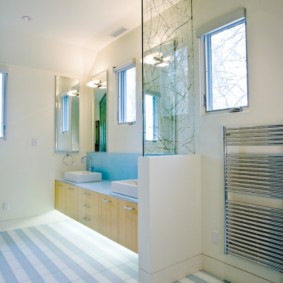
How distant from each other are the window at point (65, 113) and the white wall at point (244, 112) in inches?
93.1

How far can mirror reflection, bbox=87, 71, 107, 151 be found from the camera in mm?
4016

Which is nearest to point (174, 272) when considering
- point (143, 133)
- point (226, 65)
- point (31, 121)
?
point (143, 133)

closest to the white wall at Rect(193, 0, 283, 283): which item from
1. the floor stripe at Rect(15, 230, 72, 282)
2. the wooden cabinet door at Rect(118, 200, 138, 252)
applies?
the wooden cabinet door at Rect(118, 200, 138, 252)

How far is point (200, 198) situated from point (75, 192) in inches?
67.8

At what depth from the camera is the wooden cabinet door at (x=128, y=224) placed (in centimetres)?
241

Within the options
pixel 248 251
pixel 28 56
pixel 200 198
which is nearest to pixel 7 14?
pixel 28 56

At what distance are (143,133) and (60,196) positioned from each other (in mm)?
2065

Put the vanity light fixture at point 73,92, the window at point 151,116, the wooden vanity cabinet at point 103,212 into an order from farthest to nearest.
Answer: the vanity light fixture at point 73,92 → the window at point 151,116 → the wooden vanity cabinet at point 103,212

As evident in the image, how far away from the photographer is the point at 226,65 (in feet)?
7.87

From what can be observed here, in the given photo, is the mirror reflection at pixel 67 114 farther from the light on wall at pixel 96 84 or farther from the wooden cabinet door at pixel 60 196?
the wooden cabinet door at pixel 60 196

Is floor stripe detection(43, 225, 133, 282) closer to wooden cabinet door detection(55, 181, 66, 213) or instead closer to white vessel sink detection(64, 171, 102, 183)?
wooden cabinet door detection(55, 181, 66, 213)

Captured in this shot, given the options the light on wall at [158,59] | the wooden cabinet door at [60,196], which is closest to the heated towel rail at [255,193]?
the light on wall at [158,59]

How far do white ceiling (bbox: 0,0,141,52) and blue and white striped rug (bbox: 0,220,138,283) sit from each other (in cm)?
265

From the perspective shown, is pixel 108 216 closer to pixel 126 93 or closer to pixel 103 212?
pixel 103 212
